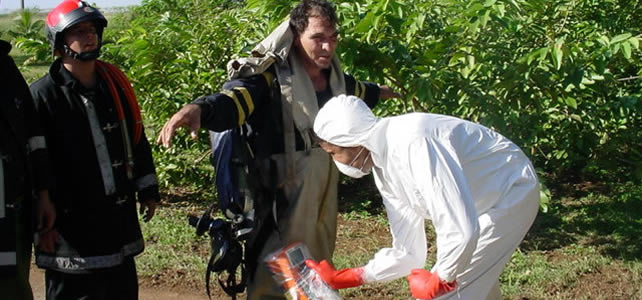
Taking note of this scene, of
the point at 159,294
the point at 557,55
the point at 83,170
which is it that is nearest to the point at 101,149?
the point at 83,170

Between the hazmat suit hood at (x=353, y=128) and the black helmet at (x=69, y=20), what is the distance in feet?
3.94

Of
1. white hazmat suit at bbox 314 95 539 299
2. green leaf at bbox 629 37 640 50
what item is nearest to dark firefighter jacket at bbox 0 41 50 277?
white hazmat suit at bbox 314 95 539 299

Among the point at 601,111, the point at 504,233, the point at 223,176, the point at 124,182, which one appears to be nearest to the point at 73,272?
the point at 124,182

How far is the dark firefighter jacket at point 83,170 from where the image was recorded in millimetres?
3547

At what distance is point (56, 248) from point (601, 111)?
11.3 ft

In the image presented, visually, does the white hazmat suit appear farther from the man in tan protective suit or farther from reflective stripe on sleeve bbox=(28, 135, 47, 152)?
reflective stripe on sleeve bbox=(28, 135, 47, 152)

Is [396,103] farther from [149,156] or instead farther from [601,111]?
[149,156]

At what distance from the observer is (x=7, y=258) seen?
3.34 metres

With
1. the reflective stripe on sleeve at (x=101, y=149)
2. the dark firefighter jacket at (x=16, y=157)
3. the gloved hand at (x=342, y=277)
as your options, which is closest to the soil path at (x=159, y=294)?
the reflective stripe on sleeve at (x=101, y=149)

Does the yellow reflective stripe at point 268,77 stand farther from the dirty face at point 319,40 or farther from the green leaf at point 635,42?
the green leaf at point 635,42

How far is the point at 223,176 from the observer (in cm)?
382

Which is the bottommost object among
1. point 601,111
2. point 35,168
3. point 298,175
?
point 601,111

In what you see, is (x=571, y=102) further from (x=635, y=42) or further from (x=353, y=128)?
(x=353, y=128)

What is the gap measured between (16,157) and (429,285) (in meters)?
1.76
